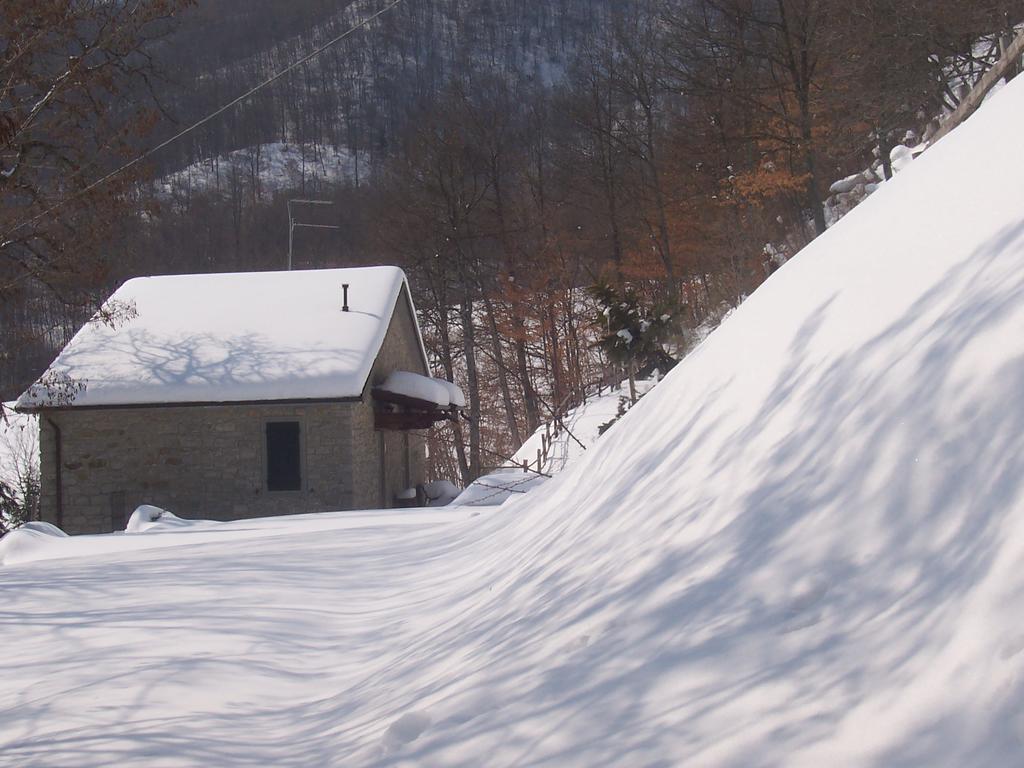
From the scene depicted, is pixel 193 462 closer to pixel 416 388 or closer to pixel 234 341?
pixel 234 341

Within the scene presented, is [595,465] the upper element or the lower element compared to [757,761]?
upper

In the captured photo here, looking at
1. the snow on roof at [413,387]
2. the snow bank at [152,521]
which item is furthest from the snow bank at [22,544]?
the snow on roof at [413,387]

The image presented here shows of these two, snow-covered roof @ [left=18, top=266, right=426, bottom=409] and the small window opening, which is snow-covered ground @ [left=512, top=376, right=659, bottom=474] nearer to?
snow-covered roof @ [left=18, top=266, right=426, bottom=409]

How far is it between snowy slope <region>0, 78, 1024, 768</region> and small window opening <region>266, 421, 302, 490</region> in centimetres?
1253

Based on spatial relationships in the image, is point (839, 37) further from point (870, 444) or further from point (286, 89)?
point (286, 89)

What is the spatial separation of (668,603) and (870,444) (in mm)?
796

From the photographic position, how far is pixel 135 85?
537 inches

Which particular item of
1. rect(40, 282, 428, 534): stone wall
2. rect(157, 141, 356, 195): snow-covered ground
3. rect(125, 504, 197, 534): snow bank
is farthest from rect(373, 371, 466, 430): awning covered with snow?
rect(157, 141, 356, 195): snow-covered ground

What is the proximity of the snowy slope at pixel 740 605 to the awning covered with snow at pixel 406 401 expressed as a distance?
1454 centimetres

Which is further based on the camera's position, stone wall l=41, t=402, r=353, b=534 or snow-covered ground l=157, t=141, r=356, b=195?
snow-covered ground l=157, t=141, r=356, b=195

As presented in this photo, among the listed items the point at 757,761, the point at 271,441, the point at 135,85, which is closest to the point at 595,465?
the point at 757,761

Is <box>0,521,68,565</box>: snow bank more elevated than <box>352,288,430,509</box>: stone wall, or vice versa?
<box>352,288,430,509</box>: stone wall

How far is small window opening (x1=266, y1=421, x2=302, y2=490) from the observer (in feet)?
61.3

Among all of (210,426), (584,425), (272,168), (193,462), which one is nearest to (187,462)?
(193,462)
